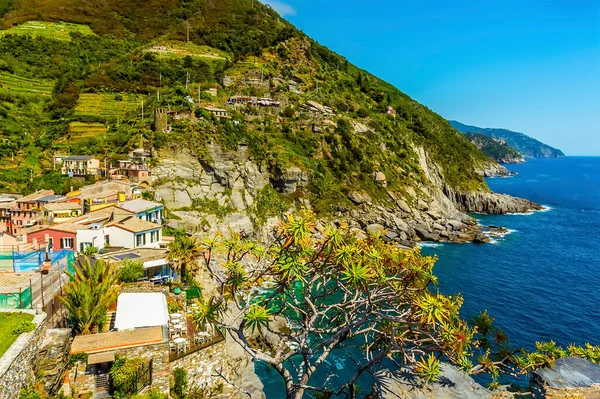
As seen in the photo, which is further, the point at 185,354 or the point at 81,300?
the point at 185,354

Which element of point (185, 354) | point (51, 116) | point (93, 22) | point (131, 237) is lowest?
point (185, 354)

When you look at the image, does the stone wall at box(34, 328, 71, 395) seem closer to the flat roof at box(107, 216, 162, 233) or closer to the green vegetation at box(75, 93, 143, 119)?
the flat roof at box(107, 216, 162, 233)

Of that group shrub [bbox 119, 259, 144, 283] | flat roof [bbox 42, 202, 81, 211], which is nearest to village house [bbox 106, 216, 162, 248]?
shrub [bbox 119, 259, 144, 283]

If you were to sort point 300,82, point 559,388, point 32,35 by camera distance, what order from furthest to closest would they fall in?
point 32,35 < point 300,82 < point 559,388

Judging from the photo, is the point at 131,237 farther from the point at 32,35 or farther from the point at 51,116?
the point at 32,35

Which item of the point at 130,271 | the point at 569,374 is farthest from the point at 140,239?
the point at 569,374

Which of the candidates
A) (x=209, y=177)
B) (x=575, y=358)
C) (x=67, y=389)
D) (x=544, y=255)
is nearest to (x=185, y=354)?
(x=67, y=389)

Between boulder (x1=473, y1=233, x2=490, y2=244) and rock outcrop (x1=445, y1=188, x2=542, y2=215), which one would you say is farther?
rock outcrop (x1=445, y1=188, x2=542, y2=215)
